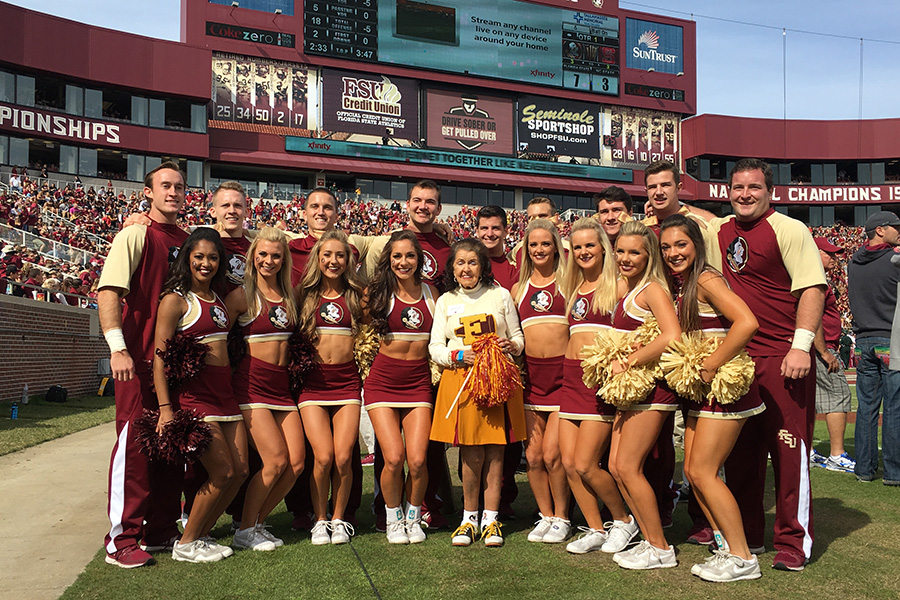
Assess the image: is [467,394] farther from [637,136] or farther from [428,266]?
[637,136]

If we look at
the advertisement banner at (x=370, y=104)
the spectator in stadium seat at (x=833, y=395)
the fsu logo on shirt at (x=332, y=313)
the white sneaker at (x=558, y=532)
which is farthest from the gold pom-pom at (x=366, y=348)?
the advertisement banner at (x=370, y=104)

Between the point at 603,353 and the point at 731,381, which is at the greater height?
the point at 603,353

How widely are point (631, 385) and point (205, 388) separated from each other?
107 inches

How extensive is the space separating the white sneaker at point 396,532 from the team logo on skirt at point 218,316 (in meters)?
1.78

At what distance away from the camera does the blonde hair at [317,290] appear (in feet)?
17.3

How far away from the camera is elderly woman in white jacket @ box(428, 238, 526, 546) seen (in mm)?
5031

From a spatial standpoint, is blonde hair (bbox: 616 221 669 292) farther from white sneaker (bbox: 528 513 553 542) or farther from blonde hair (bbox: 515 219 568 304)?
white sneaker (bbox: 528 513 553 542)

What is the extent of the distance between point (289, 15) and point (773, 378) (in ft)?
127

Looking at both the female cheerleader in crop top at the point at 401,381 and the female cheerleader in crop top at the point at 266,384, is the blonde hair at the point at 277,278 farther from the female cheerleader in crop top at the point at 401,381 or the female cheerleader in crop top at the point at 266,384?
the female cheerleader in crop top at the point at 401,381

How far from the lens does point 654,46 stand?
4816 centimetres

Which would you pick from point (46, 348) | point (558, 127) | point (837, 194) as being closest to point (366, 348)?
point (46, 348)

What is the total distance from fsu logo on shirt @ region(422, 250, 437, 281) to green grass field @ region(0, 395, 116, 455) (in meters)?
6.19

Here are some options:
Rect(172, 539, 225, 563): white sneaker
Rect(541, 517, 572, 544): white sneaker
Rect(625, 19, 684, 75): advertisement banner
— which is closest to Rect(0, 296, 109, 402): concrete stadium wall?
Rect(172, 539, 225, 563): white sneaker

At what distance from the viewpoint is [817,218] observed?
52500mm
